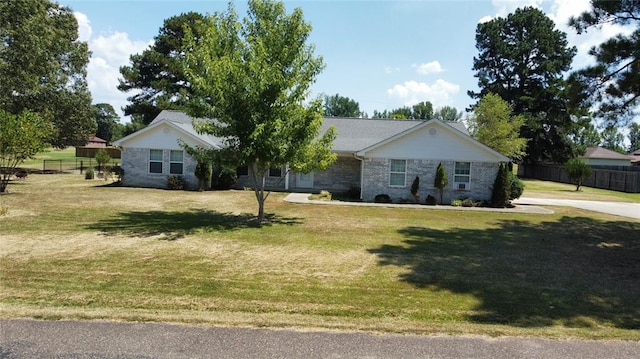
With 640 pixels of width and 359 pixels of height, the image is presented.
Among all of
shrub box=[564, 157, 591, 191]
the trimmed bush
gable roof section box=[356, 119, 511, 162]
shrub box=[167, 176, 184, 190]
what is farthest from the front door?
shrub box=[564, 157, 591, 191]

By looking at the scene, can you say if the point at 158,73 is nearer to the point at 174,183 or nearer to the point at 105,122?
the point at 174,183

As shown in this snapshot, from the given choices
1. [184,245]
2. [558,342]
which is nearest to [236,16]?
[184,245]

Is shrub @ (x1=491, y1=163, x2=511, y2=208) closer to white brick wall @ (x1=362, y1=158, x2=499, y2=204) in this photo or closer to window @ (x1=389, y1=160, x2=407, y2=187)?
white brick wall @ (x1=362, y1=158, x2=499, y2=204)

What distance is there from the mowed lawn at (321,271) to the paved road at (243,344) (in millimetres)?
292

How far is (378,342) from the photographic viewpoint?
5129 millimetres

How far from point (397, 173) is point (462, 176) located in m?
3.32

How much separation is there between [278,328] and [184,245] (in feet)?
18.6

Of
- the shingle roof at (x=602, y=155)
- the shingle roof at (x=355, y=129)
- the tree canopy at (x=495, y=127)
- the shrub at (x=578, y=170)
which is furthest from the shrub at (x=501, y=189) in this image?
the shingle roof at (x=602, y=155)

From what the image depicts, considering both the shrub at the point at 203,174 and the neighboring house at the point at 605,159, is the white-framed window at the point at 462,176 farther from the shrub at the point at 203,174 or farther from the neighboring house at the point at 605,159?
the neighboring house at the point at 605,159

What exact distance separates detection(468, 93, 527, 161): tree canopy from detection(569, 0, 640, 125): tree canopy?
22240 millimetres

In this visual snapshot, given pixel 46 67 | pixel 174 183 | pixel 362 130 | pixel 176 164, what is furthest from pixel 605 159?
pixel 46 67

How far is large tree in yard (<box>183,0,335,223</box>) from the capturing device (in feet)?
42.7

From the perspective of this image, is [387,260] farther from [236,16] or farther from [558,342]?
[236,16]

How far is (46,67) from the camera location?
101ft
